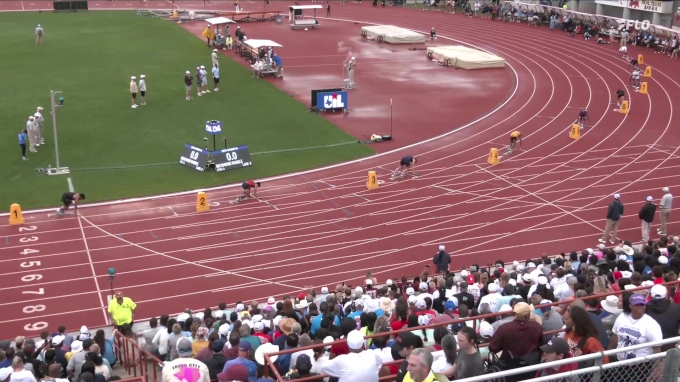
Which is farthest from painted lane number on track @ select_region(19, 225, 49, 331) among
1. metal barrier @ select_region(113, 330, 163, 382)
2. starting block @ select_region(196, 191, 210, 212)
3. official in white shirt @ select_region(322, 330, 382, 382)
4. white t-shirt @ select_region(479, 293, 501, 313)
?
official in white shirt @ select_region(322, 330, 382, 382)

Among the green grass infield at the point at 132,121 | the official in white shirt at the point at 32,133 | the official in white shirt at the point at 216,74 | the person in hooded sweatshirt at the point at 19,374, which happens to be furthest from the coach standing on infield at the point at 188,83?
the person in hooded sweatshirt at the point at 19,374

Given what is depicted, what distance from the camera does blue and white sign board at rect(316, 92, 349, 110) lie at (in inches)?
1462

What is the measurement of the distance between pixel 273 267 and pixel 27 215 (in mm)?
8467

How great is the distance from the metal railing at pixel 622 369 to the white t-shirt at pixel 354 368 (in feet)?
5.59

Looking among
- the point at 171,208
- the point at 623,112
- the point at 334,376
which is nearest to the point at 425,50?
the point at 623,112

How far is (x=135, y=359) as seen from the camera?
47.1ft

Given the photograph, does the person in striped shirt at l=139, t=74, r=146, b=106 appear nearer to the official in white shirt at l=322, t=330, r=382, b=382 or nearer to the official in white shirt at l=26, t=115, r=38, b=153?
the official in white shirt at l=26, t=115, r=38, b=153

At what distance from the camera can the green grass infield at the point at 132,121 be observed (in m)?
28.1

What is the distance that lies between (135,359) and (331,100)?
24.2 meters

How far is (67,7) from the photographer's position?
6291cm

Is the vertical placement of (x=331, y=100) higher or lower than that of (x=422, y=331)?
lower

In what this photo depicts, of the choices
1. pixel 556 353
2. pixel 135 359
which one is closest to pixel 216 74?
pixel 135 359

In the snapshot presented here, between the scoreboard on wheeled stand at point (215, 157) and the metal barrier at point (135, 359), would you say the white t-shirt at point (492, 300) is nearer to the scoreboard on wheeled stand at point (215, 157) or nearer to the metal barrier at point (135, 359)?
the metal barrier at point (135, 359)

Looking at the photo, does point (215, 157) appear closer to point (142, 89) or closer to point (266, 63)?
point (142, 89)
